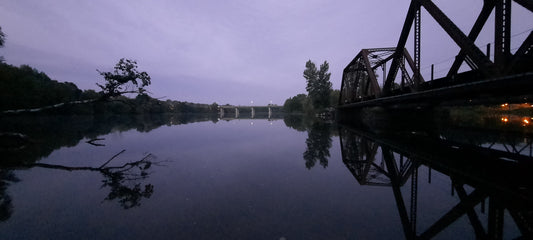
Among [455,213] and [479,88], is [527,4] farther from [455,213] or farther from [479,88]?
[455,213]

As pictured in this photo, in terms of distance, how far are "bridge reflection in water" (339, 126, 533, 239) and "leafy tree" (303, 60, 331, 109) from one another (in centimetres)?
5695

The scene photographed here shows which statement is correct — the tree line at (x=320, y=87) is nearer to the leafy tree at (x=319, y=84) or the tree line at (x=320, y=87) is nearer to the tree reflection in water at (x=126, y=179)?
the leafy tree at (x=319, y=84)

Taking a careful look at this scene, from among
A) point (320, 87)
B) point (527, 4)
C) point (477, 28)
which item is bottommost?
point (527, 4)

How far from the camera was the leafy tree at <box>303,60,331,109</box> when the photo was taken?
65688 mm

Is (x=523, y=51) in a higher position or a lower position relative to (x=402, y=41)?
lower

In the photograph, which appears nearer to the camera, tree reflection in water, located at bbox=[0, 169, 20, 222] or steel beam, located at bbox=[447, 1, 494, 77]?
tree reflection in water, located at bbox=[0, 169, 20, 222]

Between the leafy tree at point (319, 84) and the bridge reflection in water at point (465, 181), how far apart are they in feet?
187

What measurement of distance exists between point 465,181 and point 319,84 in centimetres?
6375

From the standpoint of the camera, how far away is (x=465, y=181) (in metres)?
5.16

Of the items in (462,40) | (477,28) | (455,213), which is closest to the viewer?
(455,213)

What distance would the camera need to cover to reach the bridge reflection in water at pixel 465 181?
3.28 meters

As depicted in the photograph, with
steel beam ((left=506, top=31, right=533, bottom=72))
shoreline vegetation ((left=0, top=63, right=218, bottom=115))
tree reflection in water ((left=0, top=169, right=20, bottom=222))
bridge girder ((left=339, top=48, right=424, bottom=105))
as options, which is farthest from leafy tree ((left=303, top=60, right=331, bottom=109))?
tree reflection in water ((left=0, top=169, right=20, bottom=222))

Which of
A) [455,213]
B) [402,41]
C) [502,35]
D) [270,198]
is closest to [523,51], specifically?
[502,35]

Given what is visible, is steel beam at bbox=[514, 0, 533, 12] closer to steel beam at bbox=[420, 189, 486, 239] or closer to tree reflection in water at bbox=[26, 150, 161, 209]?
steel beam at bbox=[420, 189, 486, 239]
